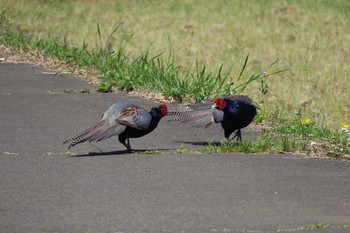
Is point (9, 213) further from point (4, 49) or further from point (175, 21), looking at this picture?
point (175, 21)

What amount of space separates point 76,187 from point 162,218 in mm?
1125

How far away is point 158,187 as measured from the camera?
7836 millimetres

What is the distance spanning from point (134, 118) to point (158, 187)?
120cm

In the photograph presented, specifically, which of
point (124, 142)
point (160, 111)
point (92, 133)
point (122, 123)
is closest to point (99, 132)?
point (92, 133)

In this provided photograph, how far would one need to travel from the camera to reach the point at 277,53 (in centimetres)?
1841

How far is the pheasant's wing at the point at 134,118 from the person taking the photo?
8906 mm

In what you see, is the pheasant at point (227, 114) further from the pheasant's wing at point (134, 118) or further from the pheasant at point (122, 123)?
the pheasant's wing at point (134, 118)

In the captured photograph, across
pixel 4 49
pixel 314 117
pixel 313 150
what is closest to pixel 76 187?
pixel 313 150

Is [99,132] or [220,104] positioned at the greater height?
[220,104]

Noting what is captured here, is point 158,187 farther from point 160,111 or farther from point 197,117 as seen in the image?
point 197,117

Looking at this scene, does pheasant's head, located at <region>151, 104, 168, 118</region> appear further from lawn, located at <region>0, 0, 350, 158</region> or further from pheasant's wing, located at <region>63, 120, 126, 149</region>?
lawn, located at <region>0, 0, 350, 158</region>

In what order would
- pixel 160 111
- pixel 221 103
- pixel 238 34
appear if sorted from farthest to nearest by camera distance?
pixel 238 34 < pixel 221 103 < pixel 160 111

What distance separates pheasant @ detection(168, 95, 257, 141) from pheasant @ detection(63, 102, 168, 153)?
67 centimetres

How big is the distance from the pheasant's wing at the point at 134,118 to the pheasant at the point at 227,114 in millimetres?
826
